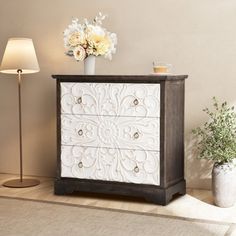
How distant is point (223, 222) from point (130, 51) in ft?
5.11

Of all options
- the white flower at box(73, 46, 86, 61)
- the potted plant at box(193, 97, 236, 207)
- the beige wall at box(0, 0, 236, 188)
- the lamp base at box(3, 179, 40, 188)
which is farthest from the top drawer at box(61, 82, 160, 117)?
the lamp base at box(3, 179, 40, 188)

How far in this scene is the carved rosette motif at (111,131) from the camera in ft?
11.7

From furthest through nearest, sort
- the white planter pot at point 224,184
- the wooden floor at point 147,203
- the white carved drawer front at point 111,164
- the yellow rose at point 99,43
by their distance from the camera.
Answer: the yellow rose at point 99,43
the white carved drawer front at point 111,164
the white planter pot at point 224,184
the wooden floor at point 147,203

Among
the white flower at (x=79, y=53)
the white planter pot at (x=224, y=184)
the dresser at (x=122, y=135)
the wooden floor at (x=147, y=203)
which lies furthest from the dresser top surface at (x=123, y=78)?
the wooden floor at (x=147, y=203)

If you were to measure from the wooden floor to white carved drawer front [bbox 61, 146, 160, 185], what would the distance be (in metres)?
0.15

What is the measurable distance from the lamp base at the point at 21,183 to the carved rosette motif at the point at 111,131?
44cm

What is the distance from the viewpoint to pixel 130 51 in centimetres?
411

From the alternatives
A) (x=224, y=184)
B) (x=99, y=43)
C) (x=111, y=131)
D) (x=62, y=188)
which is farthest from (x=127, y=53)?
(x=224, y=184)

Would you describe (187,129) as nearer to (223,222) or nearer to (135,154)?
(135,154)

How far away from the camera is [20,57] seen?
407 centimetres

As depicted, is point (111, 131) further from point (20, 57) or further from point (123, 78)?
point (20, 57)

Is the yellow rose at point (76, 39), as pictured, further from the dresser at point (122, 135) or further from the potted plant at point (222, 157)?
the potted plant at point (222, 157)

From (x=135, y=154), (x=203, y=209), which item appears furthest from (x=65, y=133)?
(x=203, y=209)

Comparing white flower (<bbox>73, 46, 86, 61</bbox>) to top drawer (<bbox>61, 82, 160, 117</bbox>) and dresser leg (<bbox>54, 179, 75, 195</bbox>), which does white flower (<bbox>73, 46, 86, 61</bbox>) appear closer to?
top drawer (<bbox>61, 82, 160, 117</bbox>)
